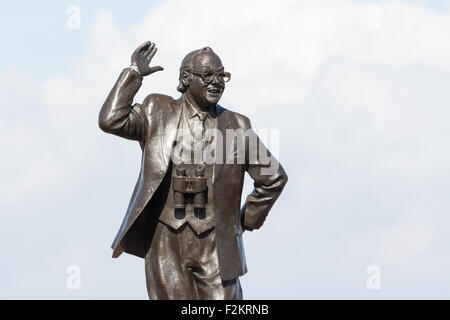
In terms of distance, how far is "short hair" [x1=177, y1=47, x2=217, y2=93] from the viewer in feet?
146

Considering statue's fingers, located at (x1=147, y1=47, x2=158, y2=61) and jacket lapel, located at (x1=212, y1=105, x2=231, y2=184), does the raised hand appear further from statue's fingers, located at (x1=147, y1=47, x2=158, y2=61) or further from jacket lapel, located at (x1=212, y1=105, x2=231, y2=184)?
jacket lapel, located at (x1=212, y1=105, x2=231, y2=184)

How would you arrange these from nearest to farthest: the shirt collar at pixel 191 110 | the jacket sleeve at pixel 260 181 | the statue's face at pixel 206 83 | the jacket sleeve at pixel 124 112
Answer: the jacket sleeve at pixel 124 112 < the statue's face at pixel 206 83 < the shirt collar at pixel 191 110 < the jacket sleeve at pixel 260 181

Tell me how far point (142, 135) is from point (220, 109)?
96 centimetres

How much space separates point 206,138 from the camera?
44.5m

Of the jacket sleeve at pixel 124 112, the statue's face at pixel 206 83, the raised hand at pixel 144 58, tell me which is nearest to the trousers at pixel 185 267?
the jacket sleeve at pixel 124 112

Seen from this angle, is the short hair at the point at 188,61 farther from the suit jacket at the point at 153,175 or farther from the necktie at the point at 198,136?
the necktie at the point at 198,136

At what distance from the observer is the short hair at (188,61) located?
4450 cm

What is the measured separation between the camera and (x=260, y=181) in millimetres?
44875

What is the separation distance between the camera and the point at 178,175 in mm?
44375

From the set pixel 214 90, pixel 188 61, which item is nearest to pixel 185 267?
pixel 214 90

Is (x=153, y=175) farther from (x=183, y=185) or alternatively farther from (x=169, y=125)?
(x=169, y=125)

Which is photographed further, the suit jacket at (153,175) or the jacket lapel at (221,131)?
the jacket lapel at (221,131)

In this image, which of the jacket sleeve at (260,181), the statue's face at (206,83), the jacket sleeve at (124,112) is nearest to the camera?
the jacket sleeve at (124,112)

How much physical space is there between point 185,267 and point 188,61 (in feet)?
7.36
